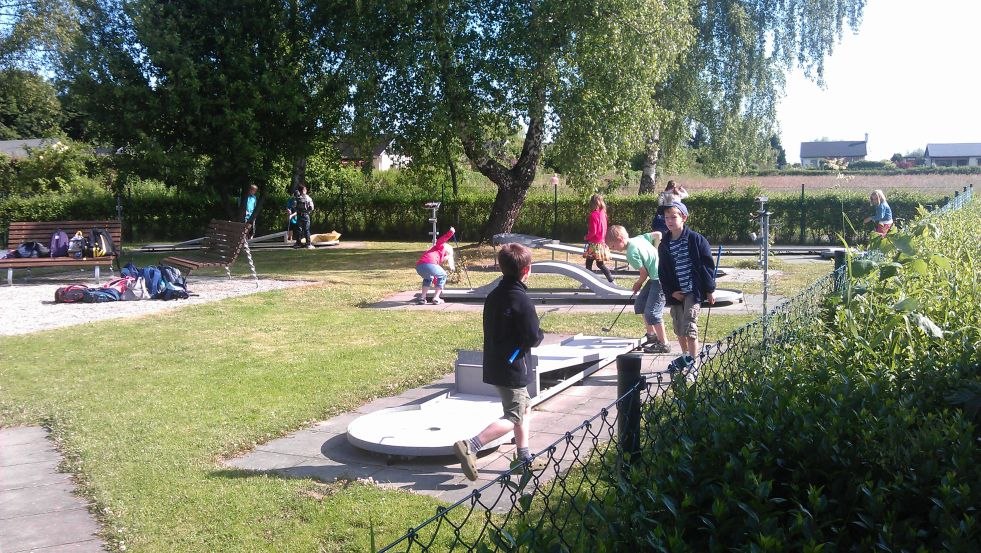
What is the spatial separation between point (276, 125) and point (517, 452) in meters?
18.3

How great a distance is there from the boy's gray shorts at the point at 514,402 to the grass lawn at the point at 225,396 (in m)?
0.76

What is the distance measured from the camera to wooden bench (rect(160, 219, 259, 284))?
14.6 m

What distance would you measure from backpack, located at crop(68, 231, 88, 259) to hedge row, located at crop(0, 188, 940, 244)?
23.5ft

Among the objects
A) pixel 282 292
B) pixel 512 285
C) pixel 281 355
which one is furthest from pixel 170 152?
pixel 512 285

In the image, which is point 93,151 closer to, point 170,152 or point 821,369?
point 170,152

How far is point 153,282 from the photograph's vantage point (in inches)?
544

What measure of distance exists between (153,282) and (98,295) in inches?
33.2

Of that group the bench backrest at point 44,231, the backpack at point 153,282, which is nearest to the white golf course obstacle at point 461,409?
the backpack at point 153,282

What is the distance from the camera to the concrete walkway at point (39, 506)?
439 cm

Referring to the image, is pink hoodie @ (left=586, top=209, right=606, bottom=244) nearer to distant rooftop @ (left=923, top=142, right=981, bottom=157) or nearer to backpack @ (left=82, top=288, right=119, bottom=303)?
backpack @ (left=82, top=288, right=119, bottom=303)

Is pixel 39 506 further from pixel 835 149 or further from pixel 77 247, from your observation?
pixel 835 149

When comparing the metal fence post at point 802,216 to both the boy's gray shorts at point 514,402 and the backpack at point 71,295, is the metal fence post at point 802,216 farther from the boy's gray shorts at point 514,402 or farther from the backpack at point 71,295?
the boy's gray shorts at point 514,402

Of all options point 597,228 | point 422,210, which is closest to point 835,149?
point 422,210

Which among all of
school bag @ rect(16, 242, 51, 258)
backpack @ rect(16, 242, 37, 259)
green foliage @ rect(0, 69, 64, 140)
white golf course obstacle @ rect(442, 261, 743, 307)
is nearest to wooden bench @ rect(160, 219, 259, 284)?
school bag @ rect(16, 242, 51, 258)
